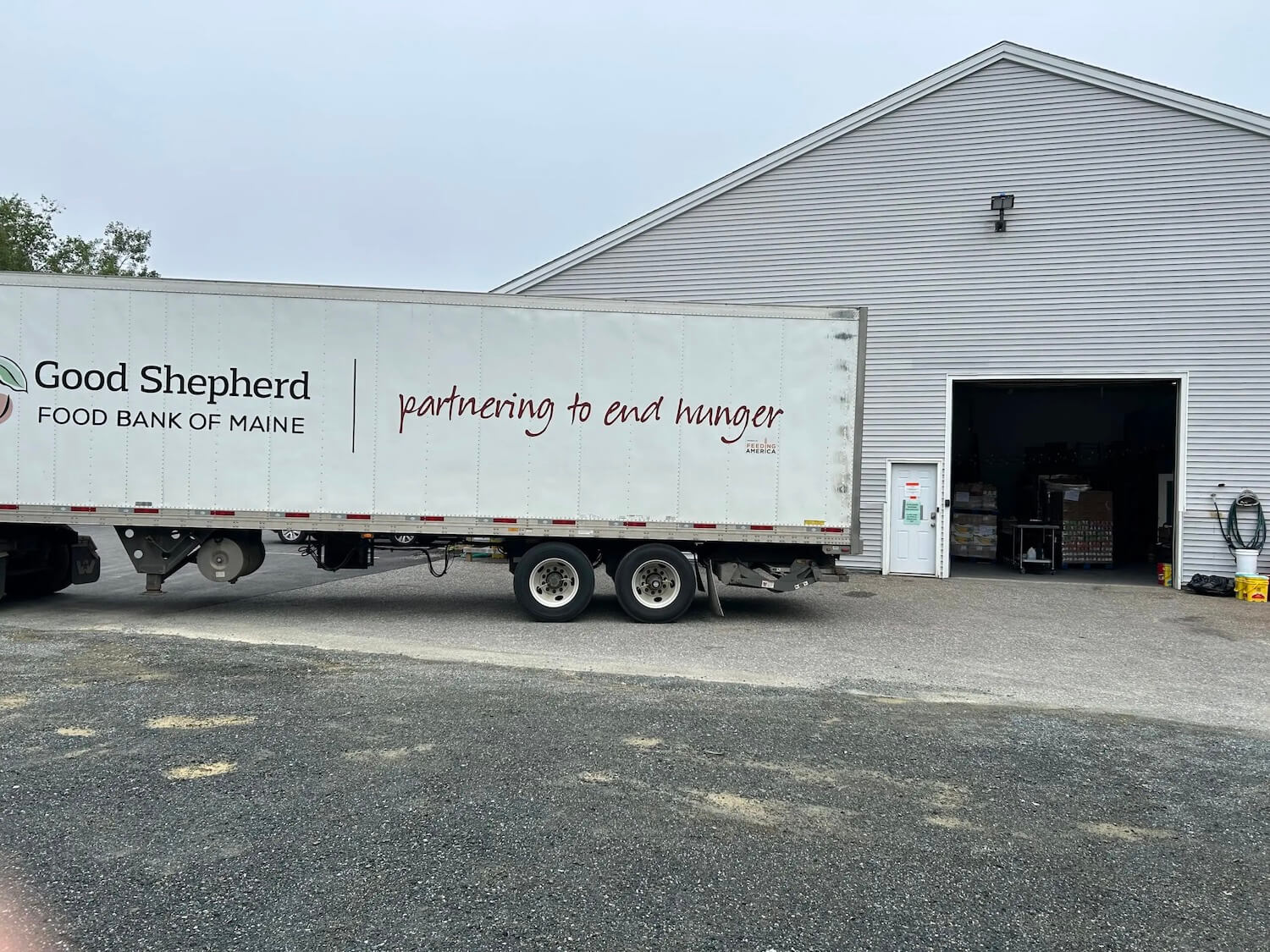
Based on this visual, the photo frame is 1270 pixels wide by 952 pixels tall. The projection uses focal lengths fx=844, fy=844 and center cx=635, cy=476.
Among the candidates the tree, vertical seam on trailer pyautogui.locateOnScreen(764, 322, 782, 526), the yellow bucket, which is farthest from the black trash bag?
the tree

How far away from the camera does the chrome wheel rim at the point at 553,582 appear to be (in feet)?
33.9

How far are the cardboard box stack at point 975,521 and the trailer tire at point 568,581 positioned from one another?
437 inches

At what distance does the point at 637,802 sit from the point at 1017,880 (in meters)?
1.86

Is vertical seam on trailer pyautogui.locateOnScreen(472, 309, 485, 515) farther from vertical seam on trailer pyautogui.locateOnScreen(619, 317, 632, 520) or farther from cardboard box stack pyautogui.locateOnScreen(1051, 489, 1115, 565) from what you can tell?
cardboard box stack pyautogui.locateOnScreen(1051, 489, 1115, 565)

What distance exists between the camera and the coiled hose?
13859 mm

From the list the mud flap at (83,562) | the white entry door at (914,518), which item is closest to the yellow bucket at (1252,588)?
the white entry door at (914,518)

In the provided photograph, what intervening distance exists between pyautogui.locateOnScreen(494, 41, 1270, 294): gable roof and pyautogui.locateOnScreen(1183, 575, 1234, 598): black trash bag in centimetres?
741

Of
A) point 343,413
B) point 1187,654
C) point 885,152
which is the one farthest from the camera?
point 885,152

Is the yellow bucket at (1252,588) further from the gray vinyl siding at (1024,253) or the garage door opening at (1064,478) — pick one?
the garage door opening at (1064,478)

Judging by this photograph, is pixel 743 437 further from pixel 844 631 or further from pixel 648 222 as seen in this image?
pixel 648 222

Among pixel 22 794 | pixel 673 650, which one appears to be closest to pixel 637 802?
pixel 22 794

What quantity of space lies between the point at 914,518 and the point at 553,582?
26.6ft

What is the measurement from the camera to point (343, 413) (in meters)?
10.1

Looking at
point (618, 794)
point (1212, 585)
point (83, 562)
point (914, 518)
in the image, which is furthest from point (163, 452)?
point (1212, 585)
